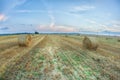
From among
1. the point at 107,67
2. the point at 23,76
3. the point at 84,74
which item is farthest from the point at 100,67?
the point at 23,76

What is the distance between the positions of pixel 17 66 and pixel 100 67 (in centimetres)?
489

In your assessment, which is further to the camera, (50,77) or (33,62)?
(33,62)

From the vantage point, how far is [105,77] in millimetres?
10312

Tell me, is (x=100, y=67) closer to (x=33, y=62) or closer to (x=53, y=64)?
(x=53, y=64)

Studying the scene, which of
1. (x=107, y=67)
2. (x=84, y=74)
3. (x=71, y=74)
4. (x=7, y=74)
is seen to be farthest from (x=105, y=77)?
(x=7, y=74)

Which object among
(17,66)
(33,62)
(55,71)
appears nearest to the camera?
(55,71)

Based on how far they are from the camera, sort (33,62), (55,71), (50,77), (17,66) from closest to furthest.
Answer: (50,77)
(55,71)
(17,66)
(33,62)

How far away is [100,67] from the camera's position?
12531 mm

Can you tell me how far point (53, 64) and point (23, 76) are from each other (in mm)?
2843

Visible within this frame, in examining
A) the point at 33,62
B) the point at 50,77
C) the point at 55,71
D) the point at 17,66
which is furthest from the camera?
the point at 33,62

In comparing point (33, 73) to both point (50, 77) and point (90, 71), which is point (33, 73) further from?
point (90, 71)

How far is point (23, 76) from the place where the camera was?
10.2m

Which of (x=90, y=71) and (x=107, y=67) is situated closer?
(x=90, y=71)

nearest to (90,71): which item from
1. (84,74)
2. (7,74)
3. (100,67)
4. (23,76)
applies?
(84,74)
